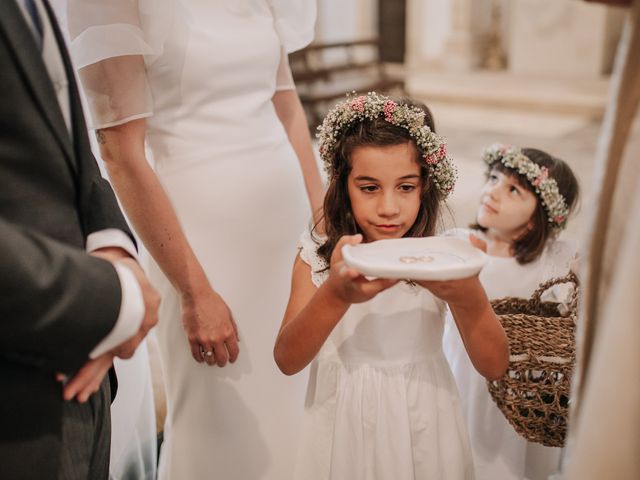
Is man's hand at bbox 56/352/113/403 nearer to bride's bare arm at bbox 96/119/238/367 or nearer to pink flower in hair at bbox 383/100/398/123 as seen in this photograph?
bride's bare arm at bbox 96/119/238/367

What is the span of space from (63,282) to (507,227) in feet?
6.29

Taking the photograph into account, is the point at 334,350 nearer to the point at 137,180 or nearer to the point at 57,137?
the point at 137,180

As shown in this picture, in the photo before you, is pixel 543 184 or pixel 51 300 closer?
pixel 51 300

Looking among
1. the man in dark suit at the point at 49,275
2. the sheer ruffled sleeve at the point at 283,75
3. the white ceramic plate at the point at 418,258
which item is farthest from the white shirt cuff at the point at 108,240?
the sheer ruffled sleeve at the point at 283,75

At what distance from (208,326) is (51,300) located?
3.14 ft

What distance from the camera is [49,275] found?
1.11 meters

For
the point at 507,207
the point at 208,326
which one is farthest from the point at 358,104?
the point at 507,207

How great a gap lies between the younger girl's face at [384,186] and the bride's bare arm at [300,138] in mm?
582

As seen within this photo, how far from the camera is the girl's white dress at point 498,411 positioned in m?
2.56

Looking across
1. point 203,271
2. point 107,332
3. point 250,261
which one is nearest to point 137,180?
point 203,271

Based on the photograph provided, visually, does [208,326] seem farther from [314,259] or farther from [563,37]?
[563,37]

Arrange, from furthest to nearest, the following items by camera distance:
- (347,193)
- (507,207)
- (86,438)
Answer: (507,207) < (347,193) < (86,438)

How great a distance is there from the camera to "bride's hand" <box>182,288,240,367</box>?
2037 mm

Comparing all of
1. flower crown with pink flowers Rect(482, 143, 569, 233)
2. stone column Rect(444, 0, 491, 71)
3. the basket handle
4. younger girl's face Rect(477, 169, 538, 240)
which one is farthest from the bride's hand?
stone column Rect(444, 0, 491, 71)
